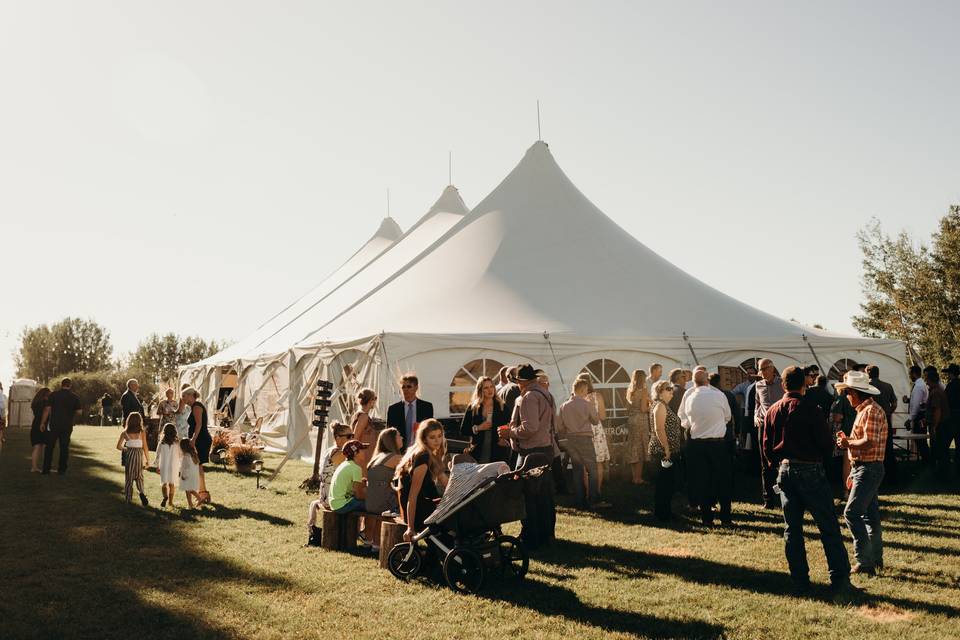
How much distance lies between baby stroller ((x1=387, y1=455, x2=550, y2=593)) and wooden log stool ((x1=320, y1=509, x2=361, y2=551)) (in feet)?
3.71

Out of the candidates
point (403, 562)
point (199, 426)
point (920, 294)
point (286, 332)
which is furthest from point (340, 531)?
point (920, 294)

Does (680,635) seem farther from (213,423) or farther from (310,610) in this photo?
(213,423)

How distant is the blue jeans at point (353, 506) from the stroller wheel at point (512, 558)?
63.5 inches

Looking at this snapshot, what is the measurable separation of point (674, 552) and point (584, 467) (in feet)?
7.19

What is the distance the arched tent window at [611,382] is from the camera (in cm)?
1245

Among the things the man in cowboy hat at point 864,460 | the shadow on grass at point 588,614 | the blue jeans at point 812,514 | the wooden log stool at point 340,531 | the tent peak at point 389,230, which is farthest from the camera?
the tent peak at point 389,230

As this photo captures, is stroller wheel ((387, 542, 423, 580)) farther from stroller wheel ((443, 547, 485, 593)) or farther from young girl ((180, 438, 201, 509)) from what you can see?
young girl ((180, 438, 201, 509))

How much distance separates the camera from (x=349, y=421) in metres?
12.4

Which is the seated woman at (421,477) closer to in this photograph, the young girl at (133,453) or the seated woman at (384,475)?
the seated woman at (384,475)

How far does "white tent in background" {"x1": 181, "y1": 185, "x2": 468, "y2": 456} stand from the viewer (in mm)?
15211

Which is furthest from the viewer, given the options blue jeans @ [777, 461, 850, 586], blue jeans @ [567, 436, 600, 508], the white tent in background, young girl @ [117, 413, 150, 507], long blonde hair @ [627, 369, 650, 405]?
the white tent in background

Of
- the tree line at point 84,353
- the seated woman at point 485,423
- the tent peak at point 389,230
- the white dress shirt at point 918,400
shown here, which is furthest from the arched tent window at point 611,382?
the tree line at point 84,353

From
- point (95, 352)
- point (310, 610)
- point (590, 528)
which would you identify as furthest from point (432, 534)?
point (95, 352)

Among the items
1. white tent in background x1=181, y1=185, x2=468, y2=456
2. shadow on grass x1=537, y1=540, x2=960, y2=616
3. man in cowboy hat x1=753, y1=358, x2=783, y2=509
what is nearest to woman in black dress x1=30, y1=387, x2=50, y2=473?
white tent in background x1=181, y1=185, x2=468, y2=456
